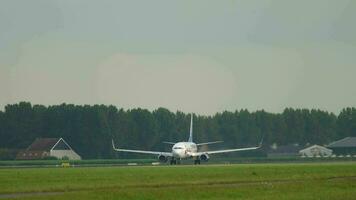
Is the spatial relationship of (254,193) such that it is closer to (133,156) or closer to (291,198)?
(291,198)

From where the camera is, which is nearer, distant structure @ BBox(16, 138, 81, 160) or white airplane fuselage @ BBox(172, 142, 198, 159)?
white airplane fuselage @ BBox(172, 142, 198, 159)

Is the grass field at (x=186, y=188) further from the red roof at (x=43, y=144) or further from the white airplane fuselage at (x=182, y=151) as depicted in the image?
the red roof at (x=43, y=144)

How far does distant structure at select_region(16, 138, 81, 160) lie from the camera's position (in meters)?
183

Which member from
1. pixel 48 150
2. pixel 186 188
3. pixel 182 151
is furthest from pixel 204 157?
pixel 186 188

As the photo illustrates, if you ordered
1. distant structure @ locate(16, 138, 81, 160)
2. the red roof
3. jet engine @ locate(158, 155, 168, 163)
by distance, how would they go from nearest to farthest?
jet engine @ locate(158, 155, 168, 163)
distant structure @ locate(16, 138, 81, 160)
the red roof

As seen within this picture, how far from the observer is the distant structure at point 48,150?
183 metres

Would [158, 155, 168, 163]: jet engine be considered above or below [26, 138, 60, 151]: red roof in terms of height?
below

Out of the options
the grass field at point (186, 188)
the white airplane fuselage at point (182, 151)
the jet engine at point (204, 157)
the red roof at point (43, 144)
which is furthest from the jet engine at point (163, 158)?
the grass field at point (186, 188)

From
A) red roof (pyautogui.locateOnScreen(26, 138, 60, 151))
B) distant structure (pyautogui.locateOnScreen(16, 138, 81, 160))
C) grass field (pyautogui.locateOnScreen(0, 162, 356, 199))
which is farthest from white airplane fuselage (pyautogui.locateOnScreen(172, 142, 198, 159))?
red roof (pyautogui.locateOnScreen(26, 138, 60, 151))

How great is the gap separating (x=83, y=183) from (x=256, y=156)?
124928mm

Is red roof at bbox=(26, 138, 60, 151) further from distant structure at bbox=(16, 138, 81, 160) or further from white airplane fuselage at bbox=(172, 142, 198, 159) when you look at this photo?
white airplane fuselage at bbox=(172, 142, 198, 159)

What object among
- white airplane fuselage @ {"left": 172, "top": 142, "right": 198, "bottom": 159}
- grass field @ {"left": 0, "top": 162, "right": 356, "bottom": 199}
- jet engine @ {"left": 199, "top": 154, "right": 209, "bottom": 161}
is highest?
white airplane fuselage @ {"left": 172, "top": 142, "right": 198, "bottom": 159}

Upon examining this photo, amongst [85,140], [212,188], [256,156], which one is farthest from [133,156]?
[212,188]

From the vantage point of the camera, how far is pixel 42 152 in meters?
184
